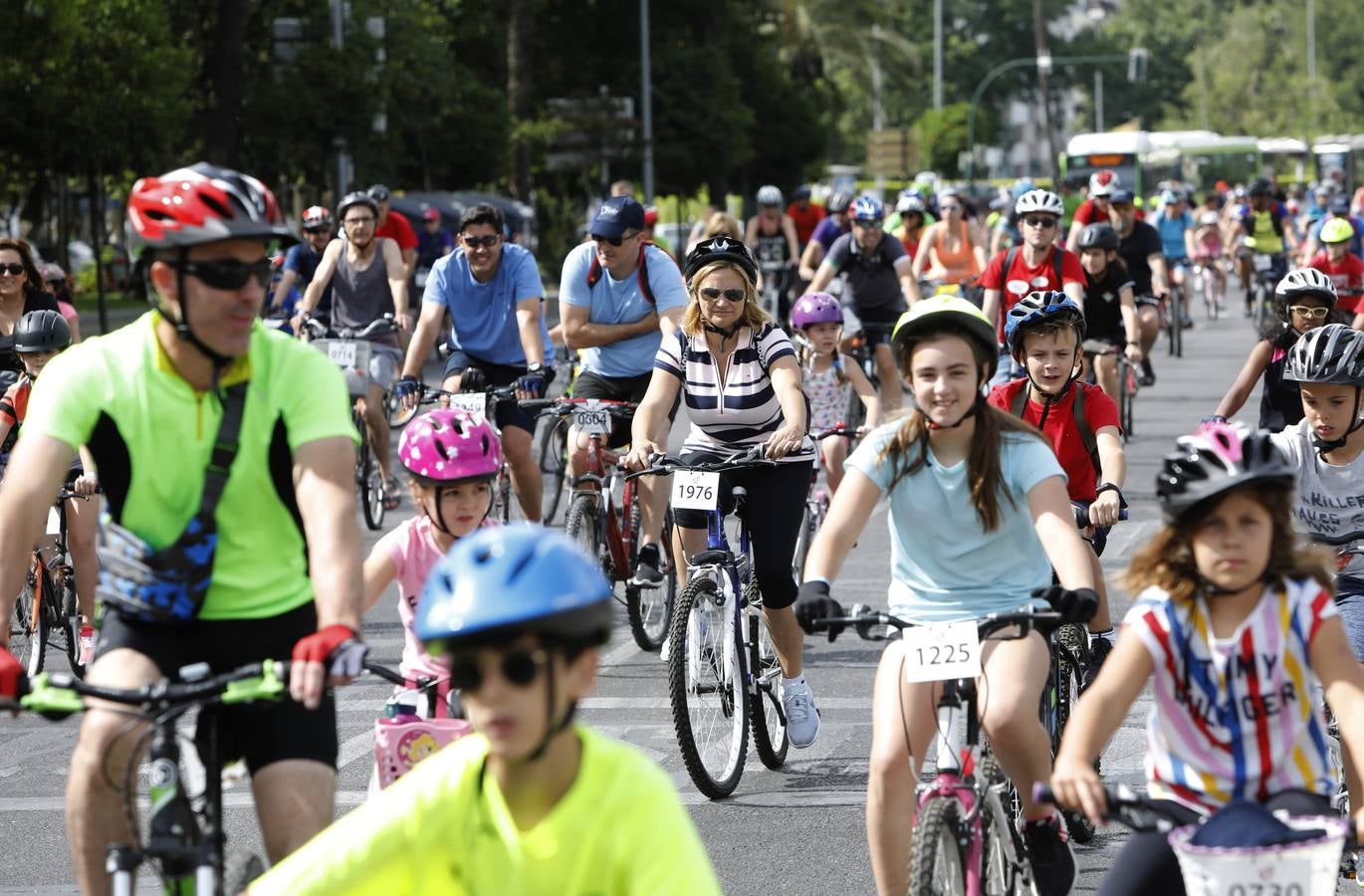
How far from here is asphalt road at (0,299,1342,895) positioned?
6535 mm

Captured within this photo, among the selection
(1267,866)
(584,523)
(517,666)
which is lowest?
(584,523)

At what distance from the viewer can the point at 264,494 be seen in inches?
166

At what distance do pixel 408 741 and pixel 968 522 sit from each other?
135cm

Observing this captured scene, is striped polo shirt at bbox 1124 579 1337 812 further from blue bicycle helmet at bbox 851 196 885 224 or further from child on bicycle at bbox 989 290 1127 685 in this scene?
blue bicycle helmet at bbox 851 196 885 224

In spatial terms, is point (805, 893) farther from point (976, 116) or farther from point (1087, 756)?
point (976, 116)

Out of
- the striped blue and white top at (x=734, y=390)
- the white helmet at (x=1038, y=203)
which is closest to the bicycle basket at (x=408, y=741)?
the striped blue and white top at (x=734, y=390)

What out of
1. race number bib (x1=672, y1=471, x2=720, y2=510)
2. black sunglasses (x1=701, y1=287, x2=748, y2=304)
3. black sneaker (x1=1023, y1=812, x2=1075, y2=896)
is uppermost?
black sunglasses (x1=701, y1=287, x2=748, y2=304)

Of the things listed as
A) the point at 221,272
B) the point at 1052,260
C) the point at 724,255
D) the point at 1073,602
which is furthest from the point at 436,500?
the point at 1052,260

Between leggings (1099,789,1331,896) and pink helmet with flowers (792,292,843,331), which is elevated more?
pink helmet with flowers (792,292,843,331)

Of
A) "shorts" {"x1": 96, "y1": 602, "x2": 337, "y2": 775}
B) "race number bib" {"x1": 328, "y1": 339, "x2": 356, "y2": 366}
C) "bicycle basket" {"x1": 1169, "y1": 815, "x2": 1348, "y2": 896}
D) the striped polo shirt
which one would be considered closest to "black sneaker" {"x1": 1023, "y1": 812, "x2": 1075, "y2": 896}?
the striped polo shirt

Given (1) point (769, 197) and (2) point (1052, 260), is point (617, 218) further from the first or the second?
(1) point (769, 197)

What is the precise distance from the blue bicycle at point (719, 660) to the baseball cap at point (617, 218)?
7.20 feet

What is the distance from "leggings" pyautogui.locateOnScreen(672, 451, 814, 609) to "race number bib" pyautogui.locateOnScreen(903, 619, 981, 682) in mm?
2835

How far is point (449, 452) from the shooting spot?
→ 5859 millimetres
